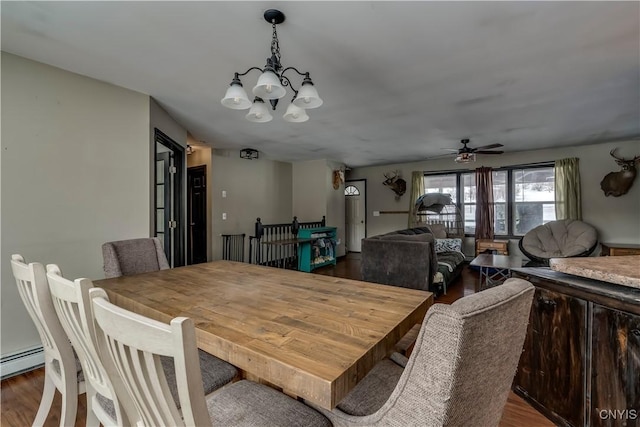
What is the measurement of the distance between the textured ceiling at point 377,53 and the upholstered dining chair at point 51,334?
1.53m

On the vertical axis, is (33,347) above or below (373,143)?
below

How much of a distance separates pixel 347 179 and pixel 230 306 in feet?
23.2

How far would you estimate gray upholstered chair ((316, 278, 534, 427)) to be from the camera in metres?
0.65

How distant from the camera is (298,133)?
4531mm

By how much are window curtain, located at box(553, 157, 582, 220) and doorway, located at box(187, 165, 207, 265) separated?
6.77 m

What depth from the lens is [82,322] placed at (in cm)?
95

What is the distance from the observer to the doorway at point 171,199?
12.5 ft

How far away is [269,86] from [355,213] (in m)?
6.55

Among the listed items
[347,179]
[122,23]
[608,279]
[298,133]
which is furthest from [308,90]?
[347,179]

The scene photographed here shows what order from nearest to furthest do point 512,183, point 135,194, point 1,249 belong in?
1. point 1,249
2. point 135,194
3. point 512,183

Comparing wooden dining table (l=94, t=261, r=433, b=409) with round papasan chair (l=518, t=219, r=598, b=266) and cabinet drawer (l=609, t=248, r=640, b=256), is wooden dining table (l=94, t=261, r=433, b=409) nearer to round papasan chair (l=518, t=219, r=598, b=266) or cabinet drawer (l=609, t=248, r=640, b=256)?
round papasan chair (l=518, t=219, r=598, b=266)

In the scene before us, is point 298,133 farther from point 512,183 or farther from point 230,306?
point 512,183

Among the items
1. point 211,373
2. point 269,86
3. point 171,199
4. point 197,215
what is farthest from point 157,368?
point 197,215

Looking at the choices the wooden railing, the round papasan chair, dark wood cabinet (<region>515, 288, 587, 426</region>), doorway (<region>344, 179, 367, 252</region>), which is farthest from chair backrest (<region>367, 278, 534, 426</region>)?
doorway (<region>344, 179, 367, 252</region>)
